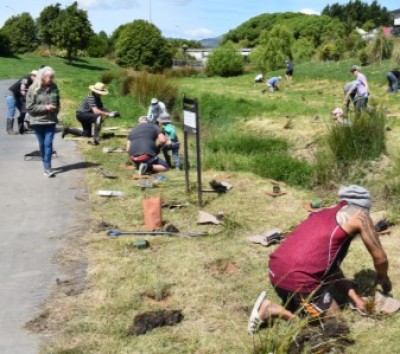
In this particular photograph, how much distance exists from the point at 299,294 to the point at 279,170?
613 centimetres

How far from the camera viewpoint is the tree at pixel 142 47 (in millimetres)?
51344

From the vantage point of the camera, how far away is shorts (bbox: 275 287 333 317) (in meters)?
4.48

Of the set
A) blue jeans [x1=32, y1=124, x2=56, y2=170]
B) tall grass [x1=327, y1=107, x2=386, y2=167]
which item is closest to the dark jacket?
blue jeans [x1=32, y1=124, x2=56, y2=170]

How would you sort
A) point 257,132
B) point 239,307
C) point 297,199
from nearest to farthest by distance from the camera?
point 239,307 → point 297,199 → point 257,132

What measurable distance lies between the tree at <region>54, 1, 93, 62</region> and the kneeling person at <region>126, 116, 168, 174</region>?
43.4 m

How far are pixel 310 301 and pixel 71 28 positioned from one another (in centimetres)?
4989

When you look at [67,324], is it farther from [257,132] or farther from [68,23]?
[68,23]

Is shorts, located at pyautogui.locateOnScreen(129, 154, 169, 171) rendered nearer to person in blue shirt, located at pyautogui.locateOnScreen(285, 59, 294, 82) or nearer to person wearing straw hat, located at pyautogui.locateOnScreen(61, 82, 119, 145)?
person wearing straw hat, located at pyautogui.locateOnScreen(61, 82, 119, 145)

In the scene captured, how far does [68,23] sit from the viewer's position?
168ft

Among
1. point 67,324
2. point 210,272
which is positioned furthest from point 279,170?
point 67,324

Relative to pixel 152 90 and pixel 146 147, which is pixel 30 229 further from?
pixel 152 90

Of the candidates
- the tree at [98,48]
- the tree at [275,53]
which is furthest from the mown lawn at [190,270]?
the tree at [98,48]

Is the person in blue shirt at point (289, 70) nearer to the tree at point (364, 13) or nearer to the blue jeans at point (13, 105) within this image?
the blue jeans at point (13, 105)

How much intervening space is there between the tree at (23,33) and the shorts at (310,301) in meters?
64.2
